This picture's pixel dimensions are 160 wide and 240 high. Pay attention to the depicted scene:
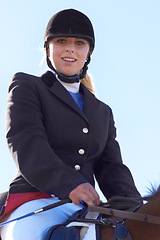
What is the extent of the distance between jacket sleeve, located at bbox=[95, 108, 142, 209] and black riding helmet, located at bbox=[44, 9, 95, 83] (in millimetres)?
724

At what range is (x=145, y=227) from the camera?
8.05ft

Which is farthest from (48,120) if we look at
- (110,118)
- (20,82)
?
(110,118)

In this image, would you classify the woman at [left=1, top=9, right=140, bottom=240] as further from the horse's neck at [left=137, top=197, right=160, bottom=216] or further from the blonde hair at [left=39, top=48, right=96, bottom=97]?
the horse's neck at [left=137, top=197, right=160, bottom=216]

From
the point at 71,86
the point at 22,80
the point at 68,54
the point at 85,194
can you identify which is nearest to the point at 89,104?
the point at 71,86

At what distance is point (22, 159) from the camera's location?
9.66 ft

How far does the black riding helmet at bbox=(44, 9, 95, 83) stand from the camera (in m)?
3.59

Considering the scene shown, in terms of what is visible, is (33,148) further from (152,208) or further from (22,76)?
(152,208)

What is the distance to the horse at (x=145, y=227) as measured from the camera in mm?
2404

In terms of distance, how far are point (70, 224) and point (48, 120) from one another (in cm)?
93

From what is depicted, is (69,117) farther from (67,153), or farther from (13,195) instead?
(13,195)

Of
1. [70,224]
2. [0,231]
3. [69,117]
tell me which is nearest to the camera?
[70,224]

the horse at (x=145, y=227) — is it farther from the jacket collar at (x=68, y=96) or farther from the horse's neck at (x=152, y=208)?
the jacket collar at (x=68, y=96)

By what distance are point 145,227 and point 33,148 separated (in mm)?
980

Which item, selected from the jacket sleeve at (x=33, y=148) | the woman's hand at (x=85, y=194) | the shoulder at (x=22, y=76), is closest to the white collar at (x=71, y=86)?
the shoulder at (x=22, y=76)
